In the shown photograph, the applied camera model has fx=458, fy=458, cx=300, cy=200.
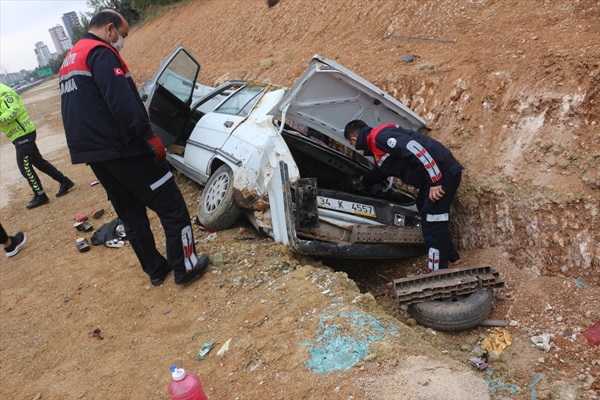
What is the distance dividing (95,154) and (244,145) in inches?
64.2

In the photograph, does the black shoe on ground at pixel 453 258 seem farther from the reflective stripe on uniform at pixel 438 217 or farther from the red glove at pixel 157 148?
the red glove at pixel 157 148

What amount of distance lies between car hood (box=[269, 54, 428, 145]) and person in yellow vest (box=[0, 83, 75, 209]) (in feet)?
14.8

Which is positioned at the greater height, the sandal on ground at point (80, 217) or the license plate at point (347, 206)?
the sandal on ground at point (80, 217)

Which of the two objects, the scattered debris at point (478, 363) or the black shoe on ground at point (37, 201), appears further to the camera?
the black shoe on ground at point (37, 201)

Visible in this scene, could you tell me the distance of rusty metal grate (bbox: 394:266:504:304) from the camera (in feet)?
11.5

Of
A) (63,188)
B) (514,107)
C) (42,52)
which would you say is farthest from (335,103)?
(42,52)

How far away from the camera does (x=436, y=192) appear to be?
13.1ft

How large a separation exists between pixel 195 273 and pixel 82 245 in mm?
2116

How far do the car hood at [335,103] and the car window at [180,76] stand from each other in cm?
197

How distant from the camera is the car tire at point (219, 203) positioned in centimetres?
481

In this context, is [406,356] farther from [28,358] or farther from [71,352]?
[28,358]

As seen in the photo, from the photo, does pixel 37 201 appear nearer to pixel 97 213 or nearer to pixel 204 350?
pixel 97 213

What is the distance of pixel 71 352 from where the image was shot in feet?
11.5

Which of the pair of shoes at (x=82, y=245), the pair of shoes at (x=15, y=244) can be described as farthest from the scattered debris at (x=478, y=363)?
the pair of shoes at (x=15, y=244)
